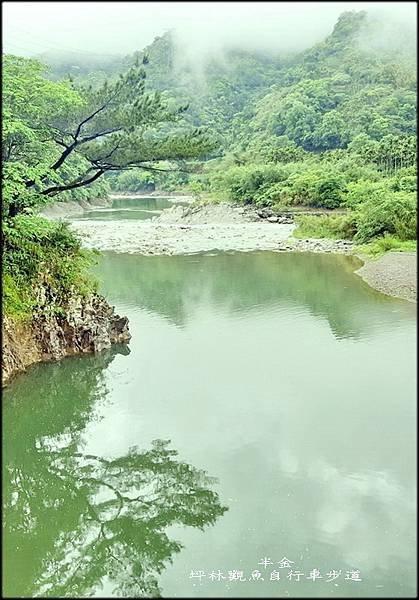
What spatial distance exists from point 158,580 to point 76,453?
3.03 m

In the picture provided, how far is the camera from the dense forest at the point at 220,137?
10344 mm

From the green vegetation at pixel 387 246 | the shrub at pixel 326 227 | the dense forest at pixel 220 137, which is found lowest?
the green vegetation at pixel 387 246

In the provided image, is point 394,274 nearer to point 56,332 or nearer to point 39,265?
point 56,332

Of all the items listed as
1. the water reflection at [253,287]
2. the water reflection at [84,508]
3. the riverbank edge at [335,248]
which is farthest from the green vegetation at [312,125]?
the water reflection at [84,508]

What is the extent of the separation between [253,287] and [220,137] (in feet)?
112

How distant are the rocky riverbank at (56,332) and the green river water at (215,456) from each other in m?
0.27

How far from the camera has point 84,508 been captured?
22.5 feet

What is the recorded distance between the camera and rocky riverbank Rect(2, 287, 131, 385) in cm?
1020

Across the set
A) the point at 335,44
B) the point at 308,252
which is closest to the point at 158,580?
the point at 308,252

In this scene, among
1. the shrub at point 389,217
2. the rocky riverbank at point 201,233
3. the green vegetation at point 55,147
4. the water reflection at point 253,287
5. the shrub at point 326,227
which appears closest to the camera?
the green vegetation at point 55,147

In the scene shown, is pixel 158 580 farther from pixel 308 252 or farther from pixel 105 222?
pixel 105 222

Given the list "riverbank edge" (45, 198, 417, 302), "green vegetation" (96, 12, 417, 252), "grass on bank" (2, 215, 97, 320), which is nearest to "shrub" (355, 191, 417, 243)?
"green vegetation" (96, 12, 417, 252)

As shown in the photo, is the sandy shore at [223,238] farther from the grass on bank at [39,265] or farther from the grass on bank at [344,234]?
the grass on bank at [39,265]

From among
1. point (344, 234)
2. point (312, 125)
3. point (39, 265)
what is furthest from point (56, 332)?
point (312, 125)
